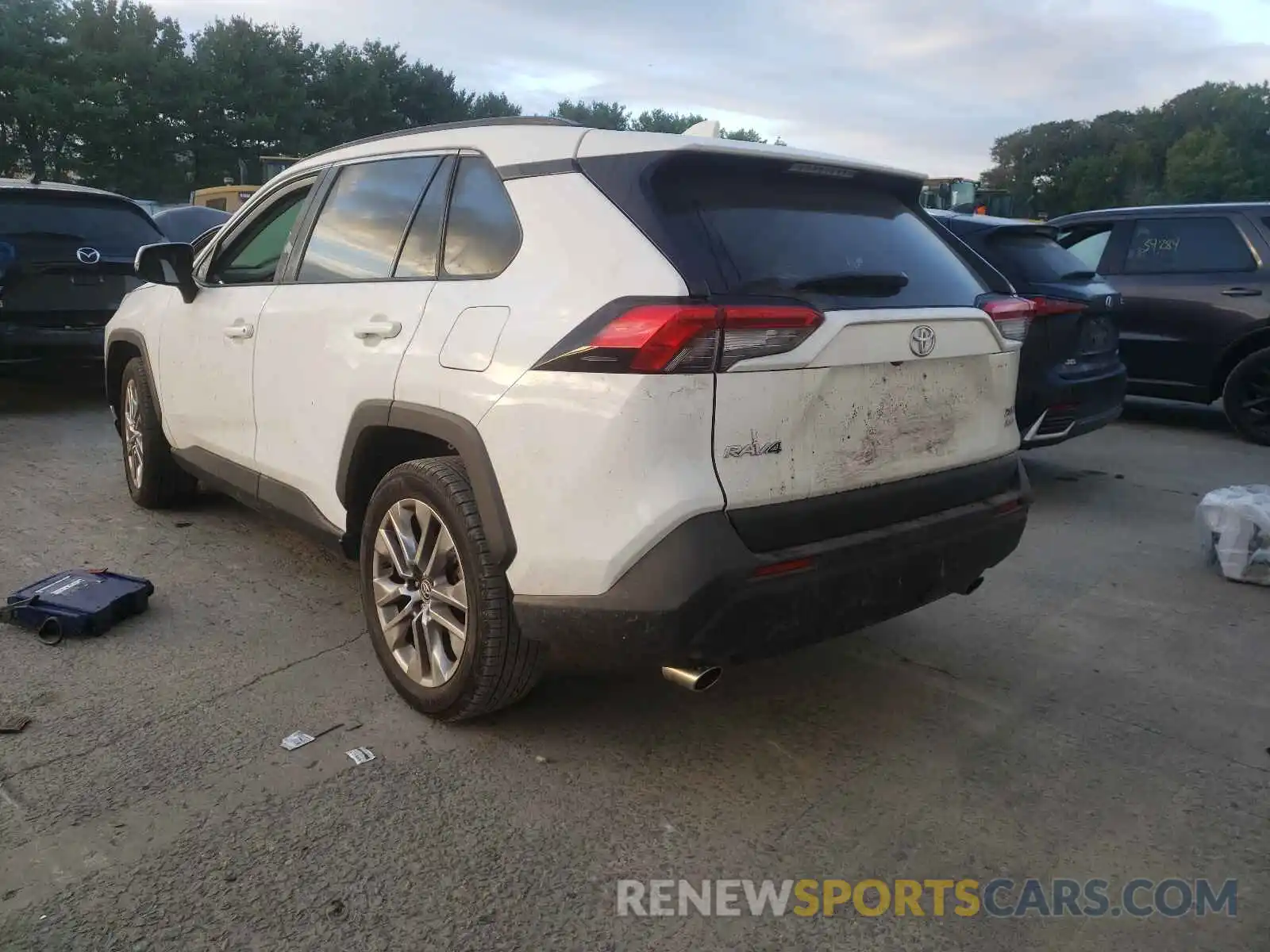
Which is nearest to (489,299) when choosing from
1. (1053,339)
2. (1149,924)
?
(1149,924)

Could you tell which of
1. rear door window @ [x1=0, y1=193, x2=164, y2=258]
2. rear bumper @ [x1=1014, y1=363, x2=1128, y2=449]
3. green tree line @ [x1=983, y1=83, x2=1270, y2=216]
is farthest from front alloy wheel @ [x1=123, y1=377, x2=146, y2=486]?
green tree line @ [x1=983, y1=83, x2=1270, y2=216]

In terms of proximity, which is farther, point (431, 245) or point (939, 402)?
point (431, 245)

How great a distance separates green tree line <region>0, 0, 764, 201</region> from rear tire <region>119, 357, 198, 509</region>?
34.5 m

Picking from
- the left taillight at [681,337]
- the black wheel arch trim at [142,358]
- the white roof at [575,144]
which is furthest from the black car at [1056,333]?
the black wheel arch trim at [142,358]

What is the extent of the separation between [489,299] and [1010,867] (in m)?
2.04

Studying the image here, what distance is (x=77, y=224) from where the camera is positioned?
792 cm

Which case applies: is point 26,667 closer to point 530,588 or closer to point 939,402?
point 530,588

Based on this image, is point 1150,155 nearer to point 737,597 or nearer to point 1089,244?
point 1089,244

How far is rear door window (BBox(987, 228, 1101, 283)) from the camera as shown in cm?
634

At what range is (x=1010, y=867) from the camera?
2.55 meters

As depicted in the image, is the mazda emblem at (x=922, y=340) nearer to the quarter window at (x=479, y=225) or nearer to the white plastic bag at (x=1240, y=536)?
the quarter window at (x=479, y=225)

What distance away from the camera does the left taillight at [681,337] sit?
2.45 m

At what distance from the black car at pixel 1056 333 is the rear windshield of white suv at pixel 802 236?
262cm
